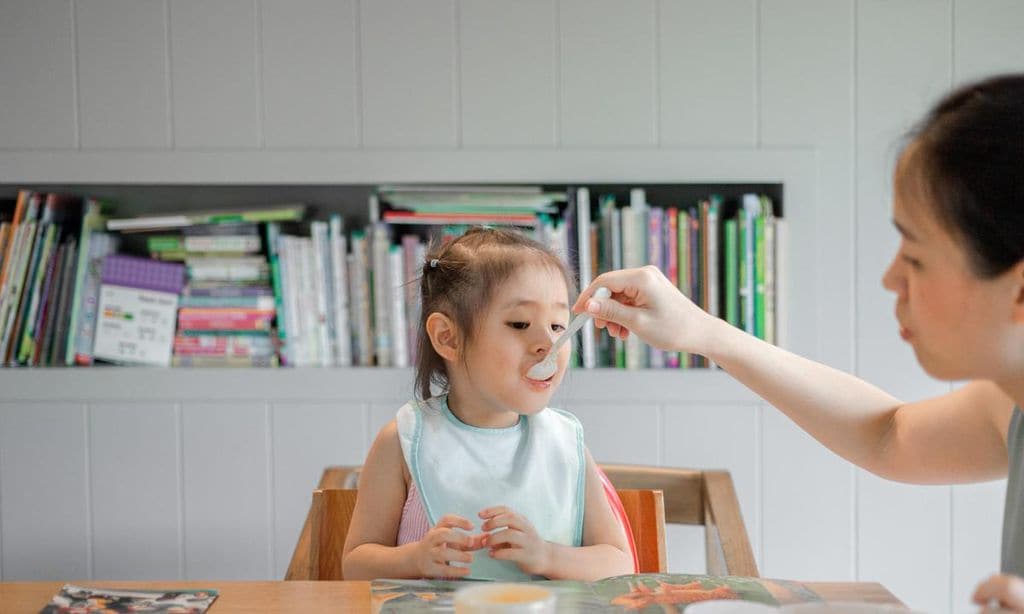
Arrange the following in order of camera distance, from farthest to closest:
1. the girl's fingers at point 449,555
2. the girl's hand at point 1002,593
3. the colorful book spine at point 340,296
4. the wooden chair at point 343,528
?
1. the colorful book spine at point 340,296
2. the wooden chair at point 343,528
3. the girl's fingers at point 449,555
4. the girl's hand at point 1002,593

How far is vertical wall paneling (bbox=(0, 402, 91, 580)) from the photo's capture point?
106 inches

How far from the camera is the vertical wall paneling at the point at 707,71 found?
8.48 ft

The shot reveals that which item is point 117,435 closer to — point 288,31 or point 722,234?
point 288,31

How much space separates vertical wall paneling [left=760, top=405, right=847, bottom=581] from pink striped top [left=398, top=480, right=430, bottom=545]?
47.5 inches

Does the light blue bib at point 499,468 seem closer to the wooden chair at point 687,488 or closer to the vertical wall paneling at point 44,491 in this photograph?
the wooden chair at point 687,488

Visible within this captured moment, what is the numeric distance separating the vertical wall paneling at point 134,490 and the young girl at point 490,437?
3.93ft

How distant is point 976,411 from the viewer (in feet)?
4.61

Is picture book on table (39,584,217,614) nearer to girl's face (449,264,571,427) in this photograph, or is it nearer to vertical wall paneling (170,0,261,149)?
girl's face (449,264,571,427)

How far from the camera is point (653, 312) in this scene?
5.05 feet

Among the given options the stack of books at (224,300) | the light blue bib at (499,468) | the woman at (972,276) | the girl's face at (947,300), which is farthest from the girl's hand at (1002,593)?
the stack of books at (224,300)

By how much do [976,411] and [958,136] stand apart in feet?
1.47

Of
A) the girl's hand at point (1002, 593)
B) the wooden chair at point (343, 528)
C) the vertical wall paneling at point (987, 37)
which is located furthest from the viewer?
the vertical wall paneling at point (987, 37)

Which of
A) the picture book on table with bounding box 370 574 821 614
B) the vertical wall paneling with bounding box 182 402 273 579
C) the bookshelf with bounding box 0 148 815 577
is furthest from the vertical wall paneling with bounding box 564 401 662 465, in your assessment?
the picture book on table with bounding box 370 574 821 614

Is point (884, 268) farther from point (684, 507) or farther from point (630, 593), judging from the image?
point (630, 593)
